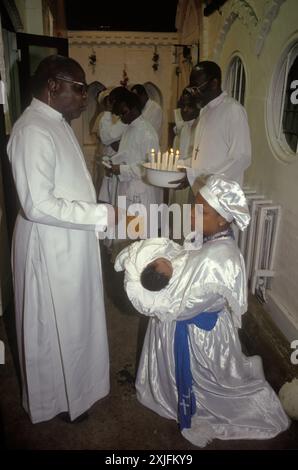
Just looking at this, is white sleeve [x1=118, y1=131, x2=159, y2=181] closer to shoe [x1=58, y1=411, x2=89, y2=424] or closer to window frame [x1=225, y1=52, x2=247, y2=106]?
window frame [x1=225, y1=52, x2=247, y2=106]

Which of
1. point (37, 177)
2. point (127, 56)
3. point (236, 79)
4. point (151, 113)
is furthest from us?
point (127, 56)

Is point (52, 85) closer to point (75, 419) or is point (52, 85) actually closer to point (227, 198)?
point (227, 198)

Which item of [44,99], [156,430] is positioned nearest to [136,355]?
[156,430]

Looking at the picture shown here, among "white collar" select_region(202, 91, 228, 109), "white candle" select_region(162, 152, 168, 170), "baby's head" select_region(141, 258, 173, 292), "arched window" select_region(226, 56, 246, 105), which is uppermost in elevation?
"arched window" select_region(226, 56, 246, 105)

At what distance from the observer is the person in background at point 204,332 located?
1.93 metres

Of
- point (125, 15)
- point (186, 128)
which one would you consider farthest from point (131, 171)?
point (125, 15)

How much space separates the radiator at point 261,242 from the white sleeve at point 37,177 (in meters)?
1.88

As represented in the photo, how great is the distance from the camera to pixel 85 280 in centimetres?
207

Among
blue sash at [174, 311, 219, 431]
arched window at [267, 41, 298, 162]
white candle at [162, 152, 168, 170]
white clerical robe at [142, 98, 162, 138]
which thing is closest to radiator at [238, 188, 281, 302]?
arched window at [267, 41, 298, 162]

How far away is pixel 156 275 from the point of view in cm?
190

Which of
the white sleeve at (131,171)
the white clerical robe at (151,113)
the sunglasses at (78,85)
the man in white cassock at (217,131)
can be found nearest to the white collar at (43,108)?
the sunglasses at (78,85)

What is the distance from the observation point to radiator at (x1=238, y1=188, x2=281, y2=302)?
10.2 feet

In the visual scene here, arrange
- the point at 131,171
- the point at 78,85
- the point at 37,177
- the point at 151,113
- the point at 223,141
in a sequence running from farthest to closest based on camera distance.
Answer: the point at 151,113, the point at 131,171, the point at 223,141, the point at 78,85, the point at 37,177

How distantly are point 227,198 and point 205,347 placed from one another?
0.94 metres
